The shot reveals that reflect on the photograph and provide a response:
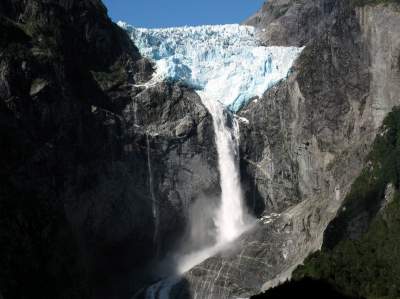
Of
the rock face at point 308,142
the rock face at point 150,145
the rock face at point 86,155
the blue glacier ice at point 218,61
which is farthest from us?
the blue glacier ice at point 218,61

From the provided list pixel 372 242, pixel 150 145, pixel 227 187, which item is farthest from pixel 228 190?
pixel 372 242

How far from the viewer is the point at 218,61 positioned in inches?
3310

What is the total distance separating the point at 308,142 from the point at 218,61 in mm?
16608

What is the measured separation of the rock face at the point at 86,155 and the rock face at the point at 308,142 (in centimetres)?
608

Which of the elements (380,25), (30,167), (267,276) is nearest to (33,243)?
(30,167)

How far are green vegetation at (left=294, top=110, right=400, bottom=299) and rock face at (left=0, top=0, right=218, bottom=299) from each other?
54.7 ft

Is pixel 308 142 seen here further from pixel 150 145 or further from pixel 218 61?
pixel 218 61

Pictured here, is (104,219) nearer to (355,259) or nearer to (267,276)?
(267,276)

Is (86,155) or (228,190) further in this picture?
(228,190)

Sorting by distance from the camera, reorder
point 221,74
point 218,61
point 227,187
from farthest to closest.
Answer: point 218,61 → point 221,74 → point 227,187

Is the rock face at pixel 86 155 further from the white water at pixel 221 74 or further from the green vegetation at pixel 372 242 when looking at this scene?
the green vegetation at pixel 372 242

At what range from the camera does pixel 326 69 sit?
72.8m

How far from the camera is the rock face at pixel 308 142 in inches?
2589

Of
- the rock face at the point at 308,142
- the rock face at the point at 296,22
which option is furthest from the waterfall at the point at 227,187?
the rock face at the point at 296,22
